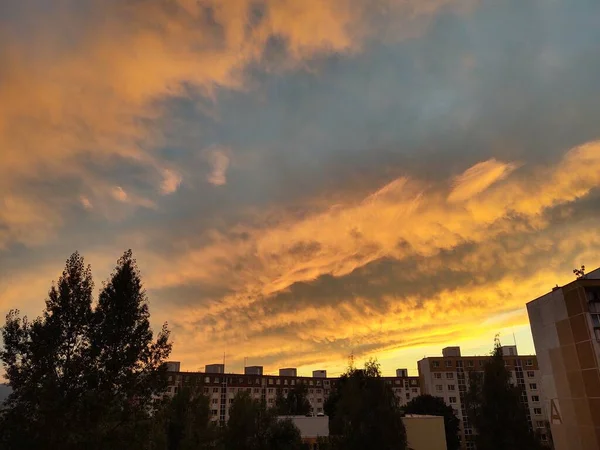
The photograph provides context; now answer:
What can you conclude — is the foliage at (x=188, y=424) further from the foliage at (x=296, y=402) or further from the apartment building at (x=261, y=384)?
the apartment building at (x=261, y=384)

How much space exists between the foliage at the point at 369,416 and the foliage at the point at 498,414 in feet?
30.2

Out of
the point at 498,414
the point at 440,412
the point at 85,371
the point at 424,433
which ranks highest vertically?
the point at 85,371

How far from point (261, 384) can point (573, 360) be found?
10837 cm

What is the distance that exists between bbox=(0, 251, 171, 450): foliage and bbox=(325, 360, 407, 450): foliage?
1898 centimetres

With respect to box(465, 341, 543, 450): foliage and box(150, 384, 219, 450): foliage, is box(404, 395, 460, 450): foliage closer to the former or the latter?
box(465, 341, 543, 450): foliage

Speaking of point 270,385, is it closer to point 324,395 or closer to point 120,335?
point 324,395

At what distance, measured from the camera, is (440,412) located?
281ft

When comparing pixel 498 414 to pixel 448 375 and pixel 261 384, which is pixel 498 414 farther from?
pixel 261 384

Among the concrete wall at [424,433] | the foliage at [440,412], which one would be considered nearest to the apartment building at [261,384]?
the foliage at [440,412]

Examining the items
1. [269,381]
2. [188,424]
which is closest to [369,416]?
[188,424]

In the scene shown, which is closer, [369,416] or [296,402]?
[369,416]

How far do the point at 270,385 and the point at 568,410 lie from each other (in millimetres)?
107245

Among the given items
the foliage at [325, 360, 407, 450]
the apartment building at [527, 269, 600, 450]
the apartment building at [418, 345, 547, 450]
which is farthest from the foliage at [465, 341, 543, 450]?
the apartment building at [418, 345, 547, 450]

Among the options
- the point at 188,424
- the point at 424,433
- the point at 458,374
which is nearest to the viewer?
the point at 188,424
